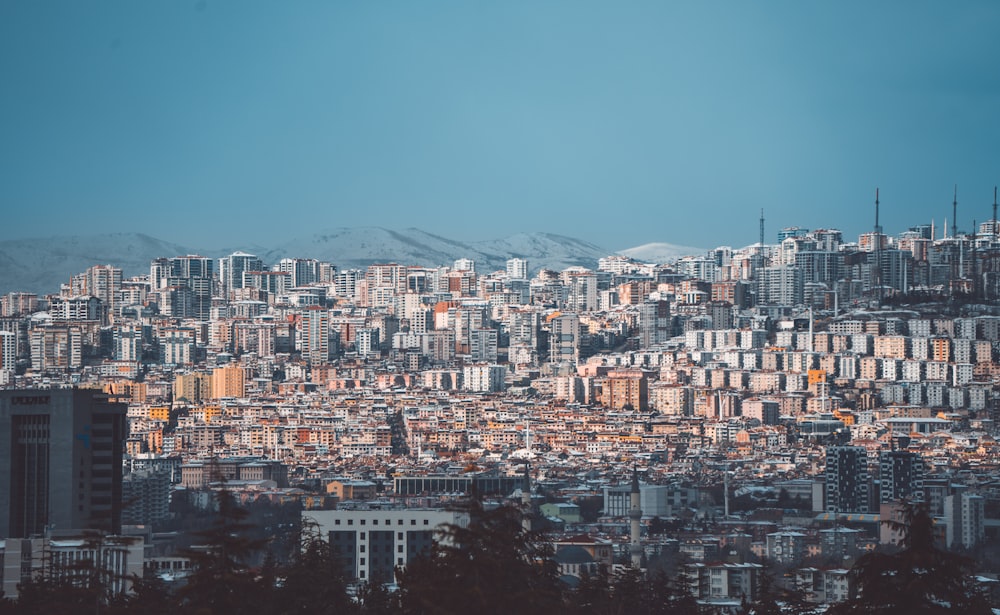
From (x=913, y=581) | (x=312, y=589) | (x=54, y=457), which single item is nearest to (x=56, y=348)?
(x=54, y=457)

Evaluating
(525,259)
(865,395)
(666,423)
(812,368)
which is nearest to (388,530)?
(666,423)

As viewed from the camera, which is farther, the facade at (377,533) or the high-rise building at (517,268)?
Result: the high-rise building at (517,268)

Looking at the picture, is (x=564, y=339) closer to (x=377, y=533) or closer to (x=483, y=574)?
(x=377, y=533)

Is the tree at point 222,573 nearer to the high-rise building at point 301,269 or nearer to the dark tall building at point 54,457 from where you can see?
the dark tall building at point 54,457

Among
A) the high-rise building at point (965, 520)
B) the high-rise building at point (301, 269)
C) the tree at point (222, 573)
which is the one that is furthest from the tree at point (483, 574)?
the high-rise building at point (301, 269)

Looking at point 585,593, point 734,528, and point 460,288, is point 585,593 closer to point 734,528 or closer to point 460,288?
point 734,528

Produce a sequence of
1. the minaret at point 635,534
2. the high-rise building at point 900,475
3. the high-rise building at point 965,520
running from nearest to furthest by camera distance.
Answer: the minaret at point 635,534 → the high-rise building at point 965,520 → the high-rise building at point 900,475

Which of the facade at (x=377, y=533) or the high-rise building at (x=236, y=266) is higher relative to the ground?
the high-rise building at (x=236, y=266)
